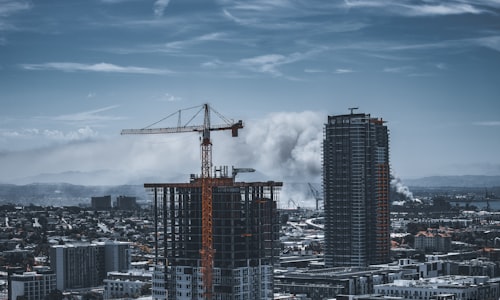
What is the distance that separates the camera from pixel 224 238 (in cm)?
9994

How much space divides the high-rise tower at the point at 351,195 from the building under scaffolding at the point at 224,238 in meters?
60.9

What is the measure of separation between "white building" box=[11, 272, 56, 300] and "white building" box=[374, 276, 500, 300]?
39.1 m

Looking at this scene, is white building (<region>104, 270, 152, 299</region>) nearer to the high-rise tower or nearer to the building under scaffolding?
the building under scaffolding

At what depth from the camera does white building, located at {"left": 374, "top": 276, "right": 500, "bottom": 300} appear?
4663 inches

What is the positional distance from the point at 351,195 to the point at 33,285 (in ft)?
161

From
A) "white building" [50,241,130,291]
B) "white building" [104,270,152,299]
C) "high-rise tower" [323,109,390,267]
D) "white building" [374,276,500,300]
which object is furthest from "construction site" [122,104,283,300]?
"high-rise tower" [323,109,390,267]

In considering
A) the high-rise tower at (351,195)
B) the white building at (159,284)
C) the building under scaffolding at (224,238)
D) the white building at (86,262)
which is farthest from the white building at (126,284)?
the high-rise tower at (351,195)

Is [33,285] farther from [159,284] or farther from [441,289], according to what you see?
[441,289]

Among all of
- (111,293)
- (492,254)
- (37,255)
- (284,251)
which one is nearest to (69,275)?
(111,293)

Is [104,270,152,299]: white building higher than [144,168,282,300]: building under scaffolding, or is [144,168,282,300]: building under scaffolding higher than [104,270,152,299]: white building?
[144,168,282,300]: building under scaffolding

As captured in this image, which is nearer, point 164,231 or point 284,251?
point 164,231

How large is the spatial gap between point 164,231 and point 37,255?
8535 cm

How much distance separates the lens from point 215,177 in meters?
103

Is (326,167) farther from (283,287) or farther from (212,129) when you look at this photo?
(212,129)
